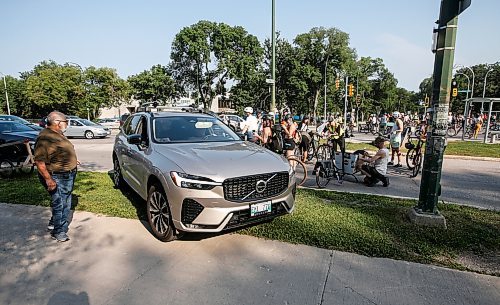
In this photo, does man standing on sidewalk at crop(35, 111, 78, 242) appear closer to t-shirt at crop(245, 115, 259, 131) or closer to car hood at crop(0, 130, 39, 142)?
car hood at crop(0, 130, 39, 142)

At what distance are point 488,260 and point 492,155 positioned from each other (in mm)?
11202

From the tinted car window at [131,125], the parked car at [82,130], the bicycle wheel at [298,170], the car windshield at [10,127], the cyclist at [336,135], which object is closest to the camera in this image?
the tinted car window at [131,125]

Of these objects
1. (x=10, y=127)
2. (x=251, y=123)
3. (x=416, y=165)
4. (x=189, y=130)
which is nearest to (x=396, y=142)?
(x=416, y=165)

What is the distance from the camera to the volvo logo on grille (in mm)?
3801

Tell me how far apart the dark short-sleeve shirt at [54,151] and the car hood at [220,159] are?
44.0 inches

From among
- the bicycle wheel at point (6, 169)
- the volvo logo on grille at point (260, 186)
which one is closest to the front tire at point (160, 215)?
the volvo logo on grille at point (260, 186)

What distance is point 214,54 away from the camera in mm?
47531

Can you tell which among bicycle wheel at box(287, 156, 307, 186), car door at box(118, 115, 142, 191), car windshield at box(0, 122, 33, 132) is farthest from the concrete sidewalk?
car windshield at box(0, 122, 33, 132)

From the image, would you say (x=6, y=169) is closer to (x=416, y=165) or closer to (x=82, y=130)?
(x=416, y=165)

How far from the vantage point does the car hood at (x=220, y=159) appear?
12.1 feet

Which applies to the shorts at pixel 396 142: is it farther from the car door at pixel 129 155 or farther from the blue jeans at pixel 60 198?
the blue jeans at pixel 60 198

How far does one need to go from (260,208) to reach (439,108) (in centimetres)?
296

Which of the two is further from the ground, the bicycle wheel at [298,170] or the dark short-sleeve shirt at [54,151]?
the dark short-sleeve shirt at [54,151]

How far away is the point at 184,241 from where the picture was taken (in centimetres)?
408
